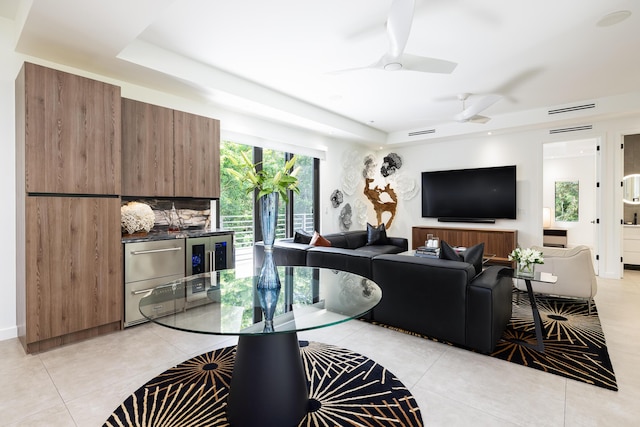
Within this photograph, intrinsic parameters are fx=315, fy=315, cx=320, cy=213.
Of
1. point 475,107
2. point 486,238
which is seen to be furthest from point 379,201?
point 475,107

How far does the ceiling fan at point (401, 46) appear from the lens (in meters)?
2.03

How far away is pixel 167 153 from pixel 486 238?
17.8 ft

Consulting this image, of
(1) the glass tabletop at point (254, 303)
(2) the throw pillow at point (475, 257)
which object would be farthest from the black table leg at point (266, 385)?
(2) the throw pillow at point (475, 257)

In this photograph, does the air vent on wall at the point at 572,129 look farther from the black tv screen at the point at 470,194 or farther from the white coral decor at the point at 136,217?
the white coral decor at the point at 136,217

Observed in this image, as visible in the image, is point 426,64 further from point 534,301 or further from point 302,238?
point 302,238

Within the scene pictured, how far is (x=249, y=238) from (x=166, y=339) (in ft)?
7.51

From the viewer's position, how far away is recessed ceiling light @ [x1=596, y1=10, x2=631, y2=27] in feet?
8.35

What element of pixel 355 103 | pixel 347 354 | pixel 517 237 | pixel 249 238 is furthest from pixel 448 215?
pixel 347 354

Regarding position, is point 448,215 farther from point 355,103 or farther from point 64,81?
point 64,81

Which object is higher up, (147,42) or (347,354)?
(147,42)

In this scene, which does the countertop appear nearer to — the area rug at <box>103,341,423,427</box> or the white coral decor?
the white coral decor

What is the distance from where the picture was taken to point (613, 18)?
103 inches

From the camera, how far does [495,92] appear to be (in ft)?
14.5

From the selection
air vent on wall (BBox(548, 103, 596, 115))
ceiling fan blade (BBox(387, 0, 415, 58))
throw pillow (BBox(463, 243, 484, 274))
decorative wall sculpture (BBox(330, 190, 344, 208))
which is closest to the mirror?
air vent on wall (BBox(548, 103, 596, 115))
